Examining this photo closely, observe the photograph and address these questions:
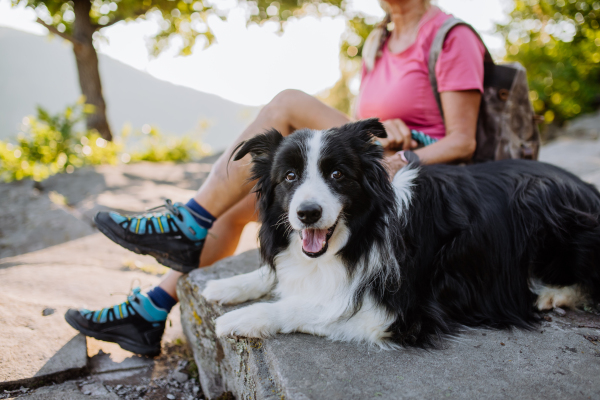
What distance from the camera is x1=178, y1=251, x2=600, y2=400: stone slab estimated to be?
1543 millimetres

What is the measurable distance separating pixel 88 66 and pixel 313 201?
32.1 feet

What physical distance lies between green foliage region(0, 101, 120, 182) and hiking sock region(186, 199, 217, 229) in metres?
5.83

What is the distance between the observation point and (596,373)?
5.41 feet

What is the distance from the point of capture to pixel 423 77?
277 cm

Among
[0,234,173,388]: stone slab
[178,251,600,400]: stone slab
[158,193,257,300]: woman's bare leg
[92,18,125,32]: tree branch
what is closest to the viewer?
[178,251,600,400]: stone slab

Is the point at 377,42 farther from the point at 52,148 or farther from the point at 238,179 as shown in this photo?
the point at 52,148

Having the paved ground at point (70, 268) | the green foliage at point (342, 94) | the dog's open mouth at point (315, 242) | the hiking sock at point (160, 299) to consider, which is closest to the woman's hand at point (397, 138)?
the dog's open mouth at point (315, 242)

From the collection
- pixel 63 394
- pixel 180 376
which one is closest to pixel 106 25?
pixel 180 376

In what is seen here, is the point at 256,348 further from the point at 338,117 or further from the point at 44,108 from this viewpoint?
the point at 44,108

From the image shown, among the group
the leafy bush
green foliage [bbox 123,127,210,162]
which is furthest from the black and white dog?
green foliage [bbox 123,127,210,162]

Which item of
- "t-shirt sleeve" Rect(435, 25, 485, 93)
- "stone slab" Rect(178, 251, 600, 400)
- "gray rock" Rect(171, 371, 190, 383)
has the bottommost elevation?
"gray rock" Rect(171, 371, 190, 383)

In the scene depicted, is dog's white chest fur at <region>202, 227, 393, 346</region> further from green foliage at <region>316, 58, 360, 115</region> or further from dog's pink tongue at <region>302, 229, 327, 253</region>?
green foliage at <region>316, 58, 360, 115</region>

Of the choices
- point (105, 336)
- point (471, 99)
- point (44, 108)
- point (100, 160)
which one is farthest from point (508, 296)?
point (44, 108)

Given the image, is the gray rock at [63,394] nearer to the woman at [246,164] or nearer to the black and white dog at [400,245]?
the woman at [246,164]
